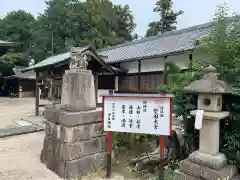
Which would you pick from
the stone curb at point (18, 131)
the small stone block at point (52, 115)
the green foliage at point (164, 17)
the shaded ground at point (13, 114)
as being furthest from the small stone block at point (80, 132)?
the green foliage at point (164, 17)

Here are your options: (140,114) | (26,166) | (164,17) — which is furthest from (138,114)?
(164,17)

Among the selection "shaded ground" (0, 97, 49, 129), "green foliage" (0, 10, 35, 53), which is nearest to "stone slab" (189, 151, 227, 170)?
"shaded ground" (0, 97, 49, 129)

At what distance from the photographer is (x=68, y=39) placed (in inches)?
1240

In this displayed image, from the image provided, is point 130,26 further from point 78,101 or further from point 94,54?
point 78,101

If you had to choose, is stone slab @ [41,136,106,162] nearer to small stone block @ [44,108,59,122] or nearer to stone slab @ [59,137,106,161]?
stone slab @ [59,137,106,161]

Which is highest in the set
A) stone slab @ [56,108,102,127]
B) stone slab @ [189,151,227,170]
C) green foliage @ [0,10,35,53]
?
green foliage @ [0,10,35,53]

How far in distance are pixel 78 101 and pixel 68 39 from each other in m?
29.5

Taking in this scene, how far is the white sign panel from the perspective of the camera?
127 inches

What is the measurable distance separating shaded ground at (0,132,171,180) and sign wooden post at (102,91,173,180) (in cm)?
106

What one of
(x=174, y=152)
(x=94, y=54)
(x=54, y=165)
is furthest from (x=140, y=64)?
(x=54, y=165)

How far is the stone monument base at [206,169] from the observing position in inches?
120

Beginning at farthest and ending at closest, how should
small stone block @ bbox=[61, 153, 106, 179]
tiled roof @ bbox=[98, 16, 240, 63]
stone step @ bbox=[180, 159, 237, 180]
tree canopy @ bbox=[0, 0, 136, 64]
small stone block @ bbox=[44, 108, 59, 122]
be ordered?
tree canopy @ bbox=[0, 0, 136, 64]
tiled roof @ bbox=[98, 16, 240, 63]
small stone block @ bbox=[44, 108, 59, 122]
small stone block @ bbox=[61, 153, 106, 179]
stone step @ bbox=[180, 159, 237, 180]

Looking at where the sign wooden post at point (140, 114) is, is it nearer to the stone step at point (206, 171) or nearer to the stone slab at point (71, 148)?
the stone step at point (206, 171)

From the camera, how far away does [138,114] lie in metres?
3.36
